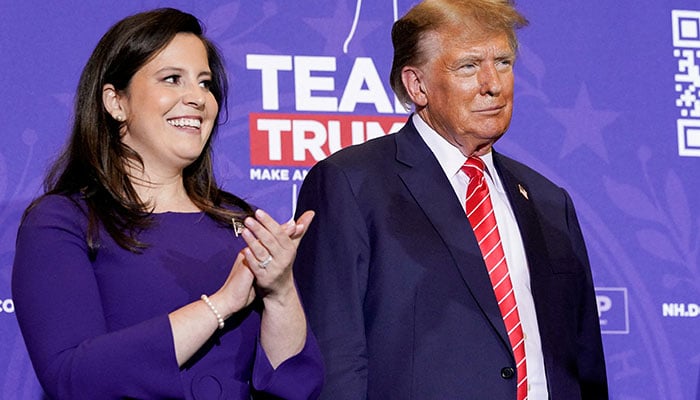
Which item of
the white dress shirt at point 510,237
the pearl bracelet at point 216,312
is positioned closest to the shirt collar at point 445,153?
the white dress shirt at point 510,237

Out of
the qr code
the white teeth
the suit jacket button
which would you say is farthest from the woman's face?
the qr code

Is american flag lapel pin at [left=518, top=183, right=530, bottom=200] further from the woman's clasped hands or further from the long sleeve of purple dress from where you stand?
the woman's clasped hands

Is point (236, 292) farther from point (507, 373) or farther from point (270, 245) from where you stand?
point (507, 373)

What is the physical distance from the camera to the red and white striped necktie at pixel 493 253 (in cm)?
260

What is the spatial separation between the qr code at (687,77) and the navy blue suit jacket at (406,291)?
0.95 metres

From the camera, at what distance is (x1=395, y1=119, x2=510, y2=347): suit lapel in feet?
8.46

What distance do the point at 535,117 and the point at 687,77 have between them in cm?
49

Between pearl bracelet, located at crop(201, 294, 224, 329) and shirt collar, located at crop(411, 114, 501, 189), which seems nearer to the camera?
pearl bracelet, located at crop(201, 294, 224, 329)

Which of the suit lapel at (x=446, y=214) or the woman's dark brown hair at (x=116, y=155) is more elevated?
the woman's dark brown hair at (x=116, y=155)

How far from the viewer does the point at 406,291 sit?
2582 millimetres

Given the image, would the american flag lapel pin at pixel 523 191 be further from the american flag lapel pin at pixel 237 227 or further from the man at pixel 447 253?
the american flag lapel pin at pixel 237 227

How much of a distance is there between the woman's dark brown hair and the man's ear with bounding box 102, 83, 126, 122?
1 cm

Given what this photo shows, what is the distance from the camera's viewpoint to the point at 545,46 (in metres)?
3.48

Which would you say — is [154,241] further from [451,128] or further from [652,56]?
[652,56]
